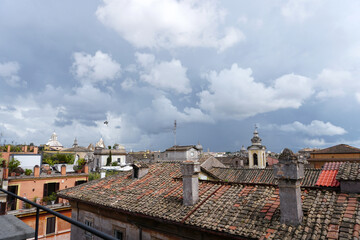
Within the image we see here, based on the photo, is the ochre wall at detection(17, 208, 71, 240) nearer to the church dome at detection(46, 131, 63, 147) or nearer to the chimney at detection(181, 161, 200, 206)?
the chimney at detection(181, 161, 200, 206)

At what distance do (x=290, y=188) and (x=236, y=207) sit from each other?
1.99 metres

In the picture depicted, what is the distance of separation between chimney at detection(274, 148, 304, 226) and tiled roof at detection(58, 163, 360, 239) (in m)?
0.24

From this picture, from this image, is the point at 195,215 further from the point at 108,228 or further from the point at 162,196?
the point at 108,228

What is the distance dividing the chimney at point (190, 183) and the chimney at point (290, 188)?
10.3 ft

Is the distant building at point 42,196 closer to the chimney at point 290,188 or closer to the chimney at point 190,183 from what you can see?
the chimney at point 190,183

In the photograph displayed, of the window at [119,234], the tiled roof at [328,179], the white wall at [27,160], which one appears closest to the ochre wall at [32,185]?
the white wall at [27,160]

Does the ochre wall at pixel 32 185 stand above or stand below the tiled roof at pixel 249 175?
below

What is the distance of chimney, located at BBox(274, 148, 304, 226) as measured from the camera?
6309 mm

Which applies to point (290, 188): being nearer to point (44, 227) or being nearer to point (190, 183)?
point (190, 183)

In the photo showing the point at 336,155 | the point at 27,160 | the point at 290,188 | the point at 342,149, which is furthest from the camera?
the point at 342,149

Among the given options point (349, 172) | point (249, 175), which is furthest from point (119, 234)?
point (249, 175)

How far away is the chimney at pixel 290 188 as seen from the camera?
631 centimetres

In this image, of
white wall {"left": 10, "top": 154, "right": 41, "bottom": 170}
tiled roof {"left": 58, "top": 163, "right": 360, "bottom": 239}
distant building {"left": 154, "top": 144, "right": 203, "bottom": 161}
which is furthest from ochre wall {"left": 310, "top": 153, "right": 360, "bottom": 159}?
white wall {"left": 10, "top": 154, "right": 41, "bottom": 170}

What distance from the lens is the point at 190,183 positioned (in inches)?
344
